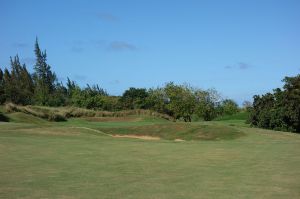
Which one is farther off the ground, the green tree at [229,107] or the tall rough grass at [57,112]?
the green tree at [229,107]

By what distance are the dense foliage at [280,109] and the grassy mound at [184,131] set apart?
8.04 meters

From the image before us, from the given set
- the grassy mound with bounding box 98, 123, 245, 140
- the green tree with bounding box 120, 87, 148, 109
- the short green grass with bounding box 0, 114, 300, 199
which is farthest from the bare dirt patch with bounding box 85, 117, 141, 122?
the short green grass with bounding box 0, 114, 300, 199

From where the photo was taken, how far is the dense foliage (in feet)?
136

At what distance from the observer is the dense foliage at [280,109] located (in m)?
41.4

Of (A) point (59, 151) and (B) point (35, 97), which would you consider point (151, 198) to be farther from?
(B) point (35, 97)

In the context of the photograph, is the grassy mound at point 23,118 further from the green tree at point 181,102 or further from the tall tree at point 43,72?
the tall tree at point 43,72

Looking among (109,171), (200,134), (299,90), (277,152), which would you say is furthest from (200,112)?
(109,171)

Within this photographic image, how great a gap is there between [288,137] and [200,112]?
43748 millimetres

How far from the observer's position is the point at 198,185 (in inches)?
414

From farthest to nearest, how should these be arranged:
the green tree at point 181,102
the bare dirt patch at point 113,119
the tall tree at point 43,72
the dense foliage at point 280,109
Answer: the tall tree at point 43,72
the green tree at point 181,102
the bare dirt patch at point 113,119
the dense foliage at point 280,109

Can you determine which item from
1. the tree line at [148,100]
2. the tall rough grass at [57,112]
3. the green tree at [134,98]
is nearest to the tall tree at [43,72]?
the tree line at [148,100]

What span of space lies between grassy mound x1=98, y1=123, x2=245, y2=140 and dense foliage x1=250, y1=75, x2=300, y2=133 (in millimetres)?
8035

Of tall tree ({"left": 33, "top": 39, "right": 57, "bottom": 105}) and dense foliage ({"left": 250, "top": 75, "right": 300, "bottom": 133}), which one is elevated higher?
tall tree ({"left": 33, "top": 39, "right": 57, "bottom": 105})

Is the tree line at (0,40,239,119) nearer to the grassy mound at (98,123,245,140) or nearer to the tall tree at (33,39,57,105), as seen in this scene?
the tall tree at (33,39,57,105)
